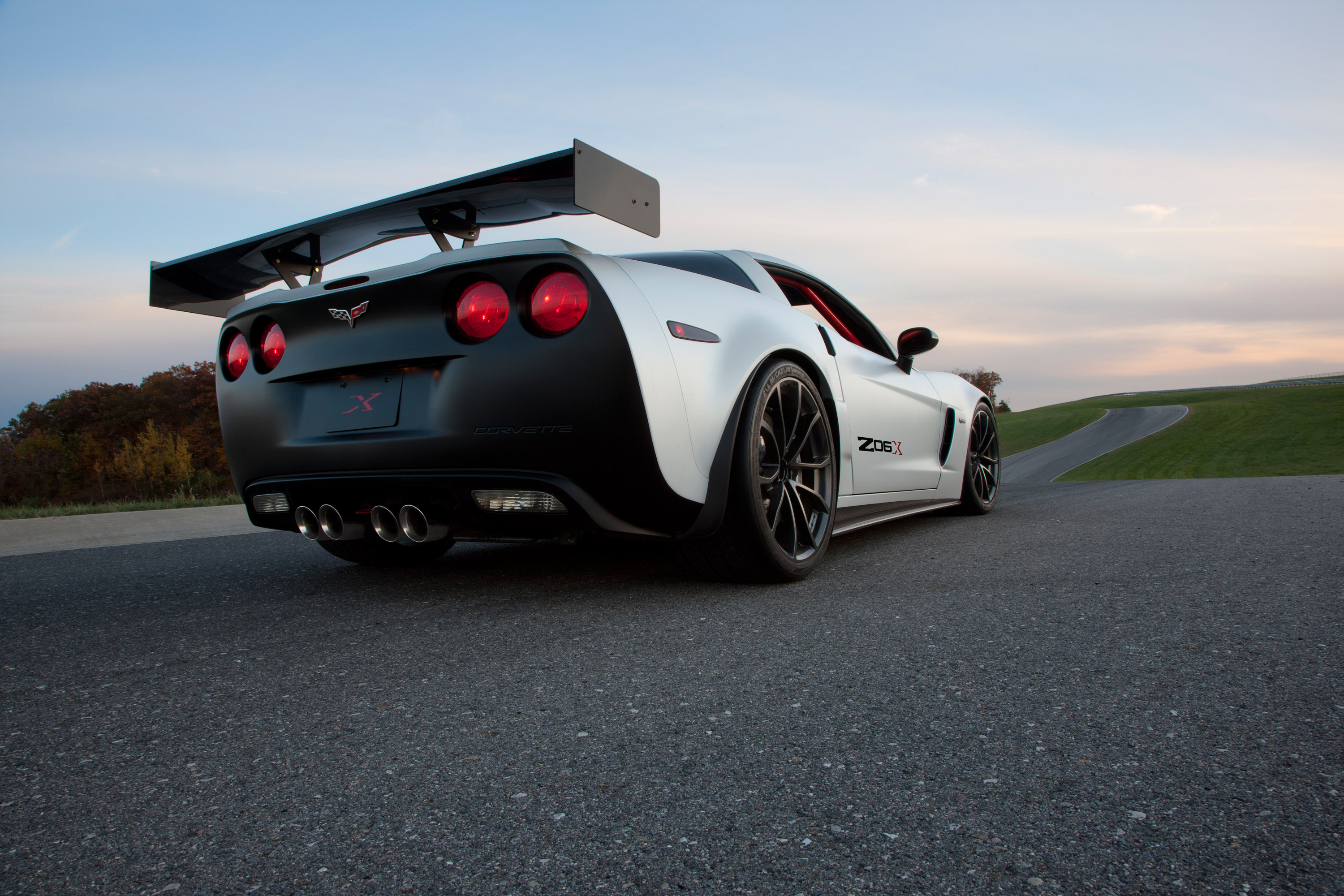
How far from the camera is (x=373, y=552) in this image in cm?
396

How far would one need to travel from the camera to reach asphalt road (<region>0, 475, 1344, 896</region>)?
1.22 meters

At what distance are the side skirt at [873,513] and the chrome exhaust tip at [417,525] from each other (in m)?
1.61

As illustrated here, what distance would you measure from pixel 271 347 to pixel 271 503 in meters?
0.59

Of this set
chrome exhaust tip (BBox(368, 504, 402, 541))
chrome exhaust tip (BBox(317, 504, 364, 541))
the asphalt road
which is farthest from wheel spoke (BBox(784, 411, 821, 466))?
chrome exhaust tip (BBox(317, 504, 364, 541))

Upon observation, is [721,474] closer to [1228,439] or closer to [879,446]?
[879,446]

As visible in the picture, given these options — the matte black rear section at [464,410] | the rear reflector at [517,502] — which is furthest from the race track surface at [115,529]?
the rear reflector at [517,502]

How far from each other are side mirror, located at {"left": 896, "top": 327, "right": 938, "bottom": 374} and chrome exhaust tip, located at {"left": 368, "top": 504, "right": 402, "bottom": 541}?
2916 millimetres

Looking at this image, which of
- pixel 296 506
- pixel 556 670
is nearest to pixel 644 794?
pixel 556 670

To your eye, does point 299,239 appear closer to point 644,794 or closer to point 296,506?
point 296,506

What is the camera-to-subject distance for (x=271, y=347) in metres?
3.13

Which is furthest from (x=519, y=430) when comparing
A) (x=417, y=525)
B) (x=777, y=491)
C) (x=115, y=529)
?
(x=115, y=529)

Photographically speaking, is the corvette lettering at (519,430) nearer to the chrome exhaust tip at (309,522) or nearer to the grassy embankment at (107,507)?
the chrome exhaust tip at (309,522)

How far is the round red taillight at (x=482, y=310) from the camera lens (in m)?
2.67

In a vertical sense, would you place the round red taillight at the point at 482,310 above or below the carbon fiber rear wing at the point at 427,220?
below
